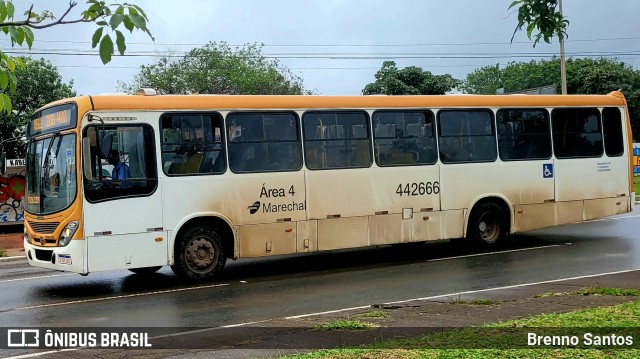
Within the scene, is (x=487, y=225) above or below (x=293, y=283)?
above

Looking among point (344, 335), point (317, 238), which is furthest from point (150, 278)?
point (344, 335)

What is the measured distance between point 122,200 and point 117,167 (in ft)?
1.76

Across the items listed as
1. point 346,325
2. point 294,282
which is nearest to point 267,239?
point 294,282

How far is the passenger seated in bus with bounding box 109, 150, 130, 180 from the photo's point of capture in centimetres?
1220

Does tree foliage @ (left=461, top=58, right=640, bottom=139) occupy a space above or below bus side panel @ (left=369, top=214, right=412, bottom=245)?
above

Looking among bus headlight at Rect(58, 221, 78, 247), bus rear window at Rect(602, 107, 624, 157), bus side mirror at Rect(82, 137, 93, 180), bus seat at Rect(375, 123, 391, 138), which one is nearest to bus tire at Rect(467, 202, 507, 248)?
bus seat at Rect(375, 123, 391, 138)

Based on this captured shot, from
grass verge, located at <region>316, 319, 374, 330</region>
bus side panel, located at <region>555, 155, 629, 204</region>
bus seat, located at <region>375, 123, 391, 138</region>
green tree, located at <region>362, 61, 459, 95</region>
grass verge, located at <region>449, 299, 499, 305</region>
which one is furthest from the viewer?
green tree, located at <region>362, 61, 459, 95</region>

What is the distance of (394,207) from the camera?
14750 millimetres

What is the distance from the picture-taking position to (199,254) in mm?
12938

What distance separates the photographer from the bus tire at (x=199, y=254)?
12.8 m

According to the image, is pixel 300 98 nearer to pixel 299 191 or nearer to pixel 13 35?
pixel 299 191

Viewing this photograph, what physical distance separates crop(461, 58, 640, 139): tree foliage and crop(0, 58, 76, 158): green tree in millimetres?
34310

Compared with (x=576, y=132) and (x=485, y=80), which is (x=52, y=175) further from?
(x=485, y=80)

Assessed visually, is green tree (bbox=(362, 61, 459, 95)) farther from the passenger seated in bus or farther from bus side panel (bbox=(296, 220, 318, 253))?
the passenger seated in bus
